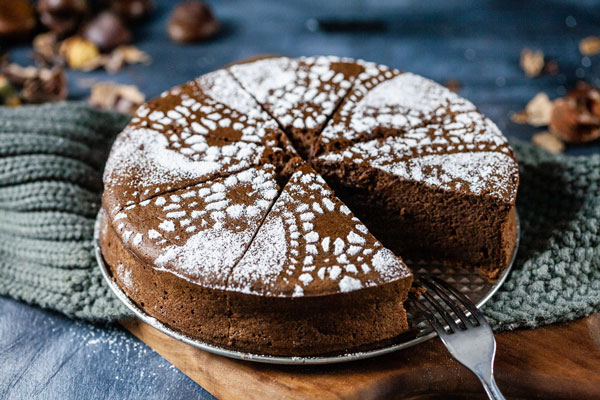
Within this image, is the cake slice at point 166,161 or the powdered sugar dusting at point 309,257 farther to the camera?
the cake slice at point 166,161

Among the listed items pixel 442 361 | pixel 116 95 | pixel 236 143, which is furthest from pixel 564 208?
pixel 116 95

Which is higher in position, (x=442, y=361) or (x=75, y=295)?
(x=442, y=361)

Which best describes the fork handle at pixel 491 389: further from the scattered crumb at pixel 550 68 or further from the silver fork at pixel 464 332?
the scattered crumb at pixel 550 68

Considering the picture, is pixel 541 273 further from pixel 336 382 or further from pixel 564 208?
pixel 336 382

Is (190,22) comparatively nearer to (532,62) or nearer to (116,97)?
(116,97)

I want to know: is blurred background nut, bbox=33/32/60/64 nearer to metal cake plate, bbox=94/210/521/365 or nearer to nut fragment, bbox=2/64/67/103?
nut fragment, bbox=2/64/67/103

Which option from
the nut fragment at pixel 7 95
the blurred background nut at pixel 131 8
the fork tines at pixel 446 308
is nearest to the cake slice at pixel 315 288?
the fork tines at pixel 446 308
